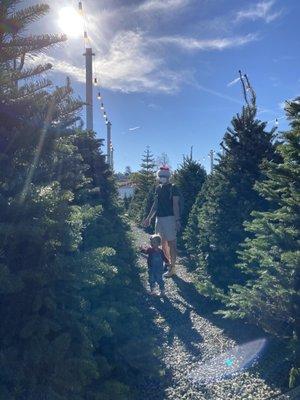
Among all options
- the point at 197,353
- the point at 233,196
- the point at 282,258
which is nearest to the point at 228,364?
the point at 197,353

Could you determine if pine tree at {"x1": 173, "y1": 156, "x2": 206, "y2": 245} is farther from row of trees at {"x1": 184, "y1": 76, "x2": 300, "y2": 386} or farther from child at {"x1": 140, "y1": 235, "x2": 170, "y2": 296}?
child at {"x1": 140, "y1": 235, "x2": 170, "y2": 296}

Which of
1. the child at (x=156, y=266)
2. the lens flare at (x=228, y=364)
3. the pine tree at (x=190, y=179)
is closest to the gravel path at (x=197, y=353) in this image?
the lens flare at (x=228, y=364)

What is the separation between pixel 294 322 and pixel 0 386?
2.77m

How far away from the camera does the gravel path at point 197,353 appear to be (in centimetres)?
381

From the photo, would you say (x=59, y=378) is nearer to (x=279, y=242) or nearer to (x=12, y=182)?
(x=12, y=182)

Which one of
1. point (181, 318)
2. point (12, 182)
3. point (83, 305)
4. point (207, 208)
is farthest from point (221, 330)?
point (12, 182)

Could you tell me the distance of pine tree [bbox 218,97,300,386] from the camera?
3953 mm

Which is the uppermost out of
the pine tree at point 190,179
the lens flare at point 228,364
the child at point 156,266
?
the pine tree at point 190,179

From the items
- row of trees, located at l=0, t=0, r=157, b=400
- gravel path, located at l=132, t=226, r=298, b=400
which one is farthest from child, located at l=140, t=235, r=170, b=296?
row of trees, located at l=0, t=0, r=157, b=400

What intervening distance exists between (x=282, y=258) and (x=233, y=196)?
2.24m

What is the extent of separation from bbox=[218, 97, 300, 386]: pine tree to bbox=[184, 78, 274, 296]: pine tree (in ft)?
4.14

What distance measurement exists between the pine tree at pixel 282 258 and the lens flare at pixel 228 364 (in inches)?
15.5

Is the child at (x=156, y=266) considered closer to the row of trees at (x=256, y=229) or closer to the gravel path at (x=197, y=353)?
the gravel path at (x=197, y=353)

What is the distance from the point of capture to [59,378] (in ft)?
8.86
